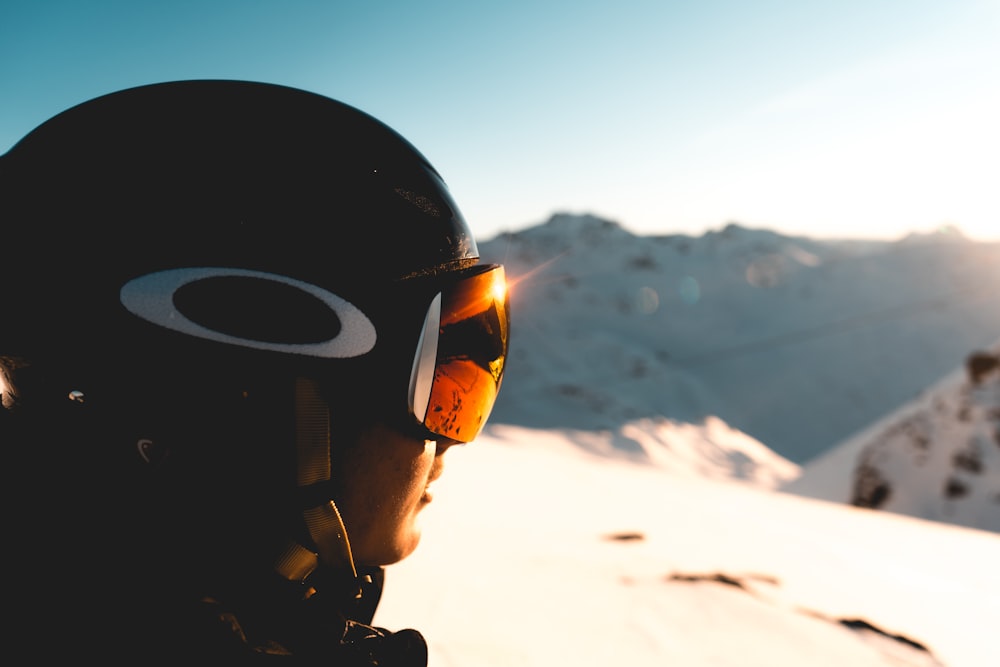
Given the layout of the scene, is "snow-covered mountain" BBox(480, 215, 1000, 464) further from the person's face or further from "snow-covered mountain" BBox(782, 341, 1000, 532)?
the person's face

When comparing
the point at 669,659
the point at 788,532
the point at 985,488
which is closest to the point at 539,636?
the point at 669,659

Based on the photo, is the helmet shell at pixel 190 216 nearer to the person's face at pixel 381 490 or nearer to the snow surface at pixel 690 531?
the person's face at pixel 381 490

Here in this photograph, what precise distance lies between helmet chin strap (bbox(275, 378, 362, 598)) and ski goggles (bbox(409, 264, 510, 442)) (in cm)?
20

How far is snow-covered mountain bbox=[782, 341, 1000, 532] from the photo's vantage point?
9.57 metres

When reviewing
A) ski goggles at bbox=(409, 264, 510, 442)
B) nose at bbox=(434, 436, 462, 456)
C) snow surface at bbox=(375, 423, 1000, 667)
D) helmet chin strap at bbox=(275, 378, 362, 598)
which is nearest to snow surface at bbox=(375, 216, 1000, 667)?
snow surface at bbox=(375, 423, 1000, 667)

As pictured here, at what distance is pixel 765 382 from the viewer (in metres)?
33.8

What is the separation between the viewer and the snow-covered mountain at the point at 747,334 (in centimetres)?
2773

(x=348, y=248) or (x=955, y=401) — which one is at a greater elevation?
(x=348, y=248)

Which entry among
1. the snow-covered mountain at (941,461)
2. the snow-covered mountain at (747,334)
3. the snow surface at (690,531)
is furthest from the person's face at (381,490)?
the snow-covered mountain at (747,334)

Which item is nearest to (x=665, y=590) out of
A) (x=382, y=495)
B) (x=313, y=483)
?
(x=382, y=495)

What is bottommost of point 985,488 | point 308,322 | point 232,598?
point 985,488

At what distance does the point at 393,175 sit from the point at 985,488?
1225 centimetres

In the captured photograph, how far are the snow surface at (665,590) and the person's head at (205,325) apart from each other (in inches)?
42.6

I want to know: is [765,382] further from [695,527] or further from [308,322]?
[308,322]
